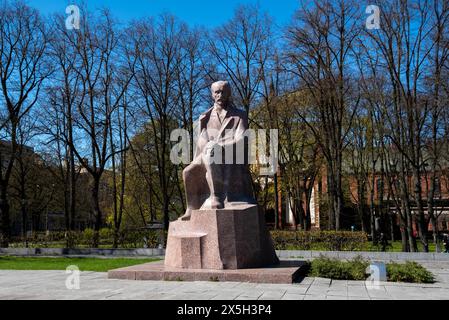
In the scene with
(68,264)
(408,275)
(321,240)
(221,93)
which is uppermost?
(221,93)

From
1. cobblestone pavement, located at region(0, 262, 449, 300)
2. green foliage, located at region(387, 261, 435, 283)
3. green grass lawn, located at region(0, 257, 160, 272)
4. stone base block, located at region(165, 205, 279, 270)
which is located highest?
stone base block, located at region(165, 205, 279, 270)

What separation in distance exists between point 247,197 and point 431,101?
12463 mm

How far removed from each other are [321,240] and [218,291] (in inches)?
539

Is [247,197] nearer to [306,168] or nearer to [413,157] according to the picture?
[413,157]

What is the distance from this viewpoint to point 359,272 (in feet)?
34.0

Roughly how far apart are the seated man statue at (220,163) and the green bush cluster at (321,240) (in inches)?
415

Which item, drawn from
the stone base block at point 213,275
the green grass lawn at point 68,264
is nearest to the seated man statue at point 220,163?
the stone base block at point 213,275

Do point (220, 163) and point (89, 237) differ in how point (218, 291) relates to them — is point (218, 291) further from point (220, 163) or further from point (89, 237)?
point (89, 237)

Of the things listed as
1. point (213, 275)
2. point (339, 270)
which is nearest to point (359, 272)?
point (339, 270)

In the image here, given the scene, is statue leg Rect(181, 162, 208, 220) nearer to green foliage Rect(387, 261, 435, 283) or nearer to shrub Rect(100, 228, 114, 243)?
green foliage Rect(387, 261, 435, 283)

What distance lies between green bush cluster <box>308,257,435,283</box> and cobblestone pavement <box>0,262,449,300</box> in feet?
1.22

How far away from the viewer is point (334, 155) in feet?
83.9

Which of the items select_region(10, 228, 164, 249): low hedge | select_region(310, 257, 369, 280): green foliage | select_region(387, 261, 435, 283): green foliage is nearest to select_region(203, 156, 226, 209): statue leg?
select_region(310, 257, 369, 280): green foliage

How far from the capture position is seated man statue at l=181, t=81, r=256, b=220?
426 inches
